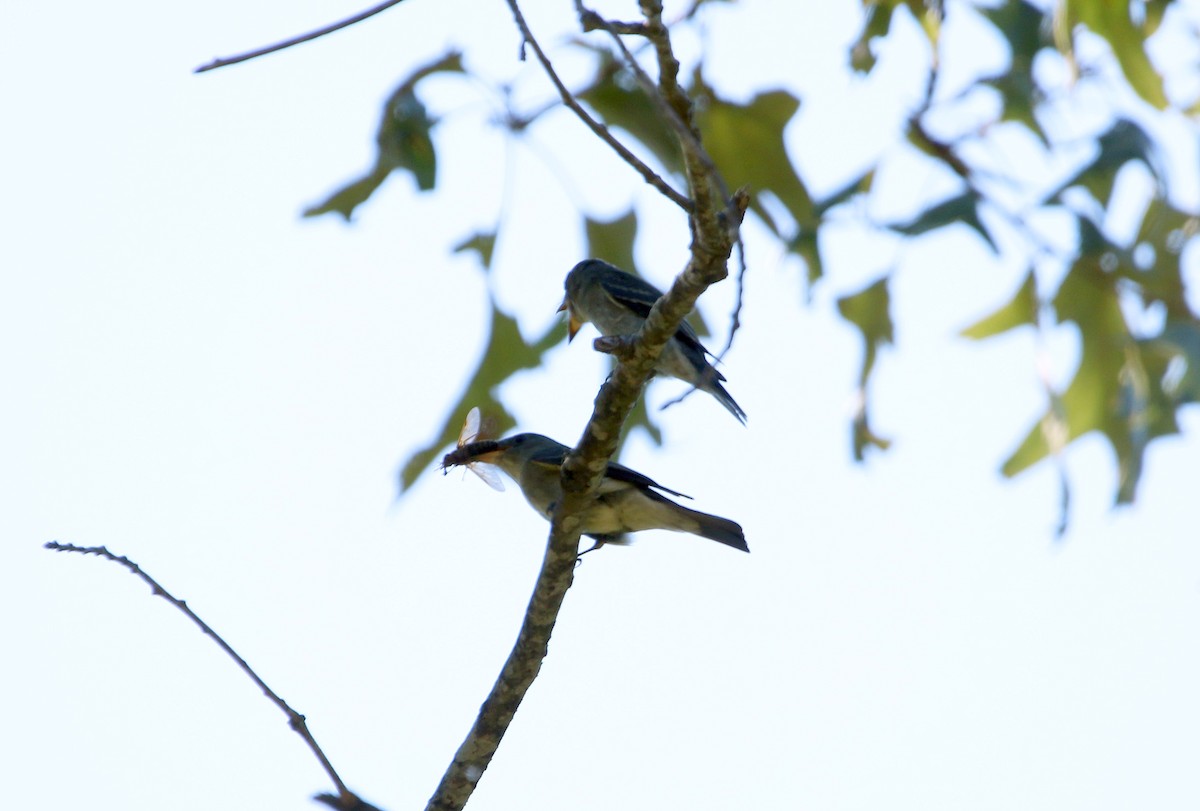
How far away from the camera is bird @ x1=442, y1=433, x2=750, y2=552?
5.11 metres

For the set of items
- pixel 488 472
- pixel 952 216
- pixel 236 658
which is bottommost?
pixel 236 658

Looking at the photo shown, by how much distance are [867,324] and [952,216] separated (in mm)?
1474

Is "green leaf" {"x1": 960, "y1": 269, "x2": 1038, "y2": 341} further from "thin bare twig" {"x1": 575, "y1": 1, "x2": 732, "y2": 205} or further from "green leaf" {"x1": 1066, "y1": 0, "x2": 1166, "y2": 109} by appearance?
"thin bare twig" {"x1": 575, "y1": 1, "x2": 732, "y2": 205}

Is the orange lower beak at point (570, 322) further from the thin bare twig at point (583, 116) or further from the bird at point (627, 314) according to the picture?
the thin bare twig at point (583, 116)

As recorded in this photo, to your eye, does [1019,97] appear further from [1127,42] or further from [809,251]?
[809,251]

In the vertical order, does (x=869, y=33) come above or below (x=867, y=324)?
above

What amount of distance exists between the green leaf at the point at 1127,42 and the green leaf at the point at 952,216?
1.38 meters

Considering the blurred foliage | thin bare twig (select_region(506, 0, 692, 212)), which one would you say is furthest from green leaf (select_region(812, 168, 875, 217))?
thin bare twig (select_region(506, 0, 692, 212))

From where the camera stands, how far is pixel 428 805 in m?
4.17

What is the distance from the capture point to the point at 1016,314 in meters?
8.69

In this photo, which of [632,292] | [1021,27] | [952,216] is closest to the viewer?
[632,292]

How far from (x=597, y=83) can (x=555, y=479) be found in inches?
100

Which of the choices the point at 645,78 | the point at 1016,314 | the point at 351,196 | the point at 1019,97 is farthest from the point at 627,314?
the point at 645,78

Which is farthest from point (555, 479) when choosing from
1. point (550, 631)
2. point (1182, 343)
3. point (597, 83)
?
point (1182, 343)
